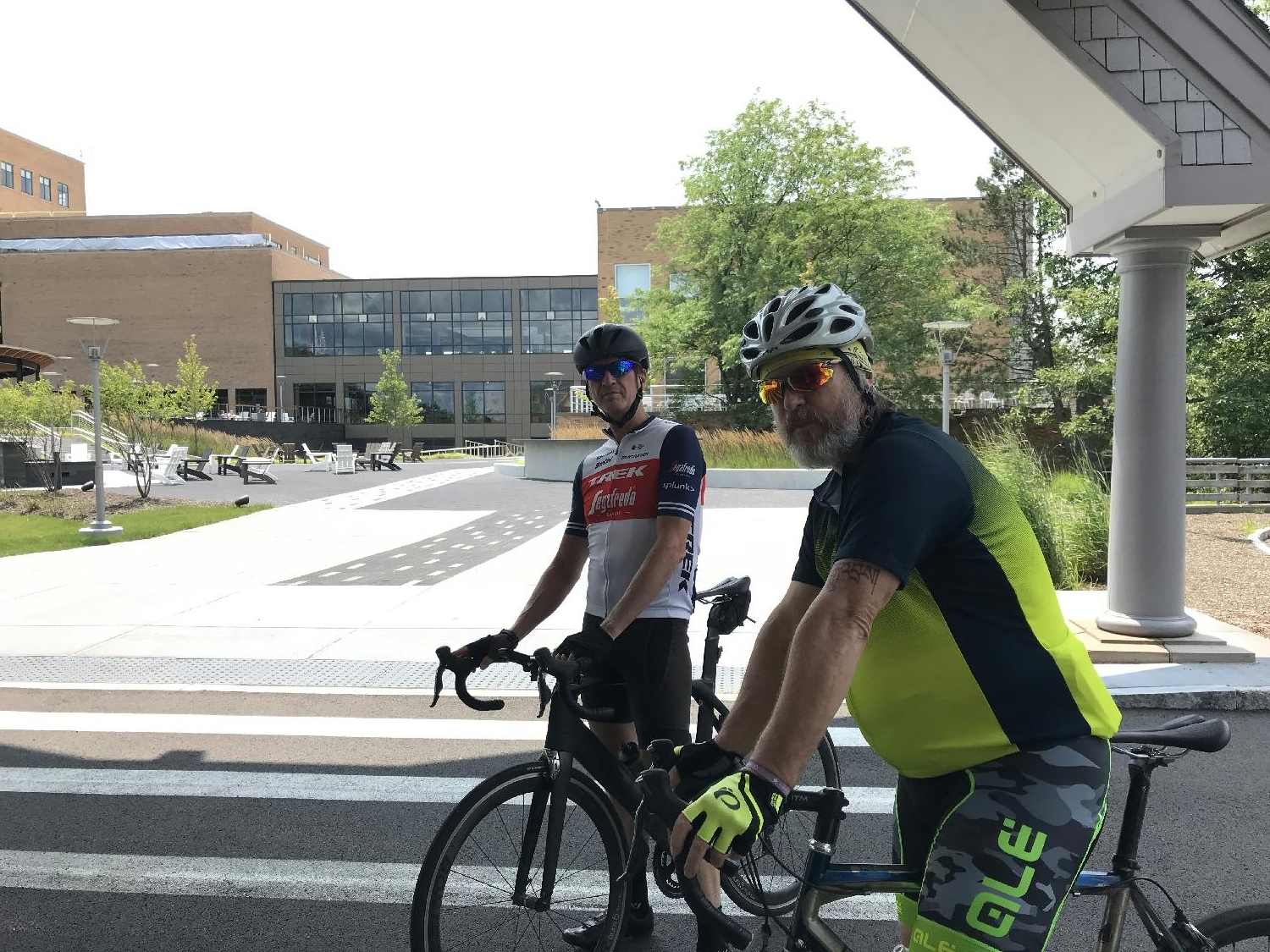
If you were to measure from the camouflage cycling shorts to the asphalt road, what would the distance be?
1670mm

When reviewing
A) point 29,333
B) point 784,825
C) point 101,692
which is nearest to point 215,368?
point 29,333

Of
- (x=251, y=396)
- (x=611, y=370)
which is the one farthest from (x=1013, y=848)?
(x=251, y=396)

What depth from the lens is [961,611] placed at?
6.19 ft

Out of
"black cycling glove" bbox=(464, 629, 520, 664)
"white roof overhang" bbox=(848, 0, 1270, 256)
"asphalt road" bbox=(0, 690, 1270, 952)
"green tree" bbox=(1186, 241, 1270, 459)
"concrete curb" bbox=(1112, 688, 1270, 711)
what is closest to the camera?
"black cycling glove" bbox=(464, 629, 520, 664)

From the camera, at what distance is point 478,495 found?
78.5ft

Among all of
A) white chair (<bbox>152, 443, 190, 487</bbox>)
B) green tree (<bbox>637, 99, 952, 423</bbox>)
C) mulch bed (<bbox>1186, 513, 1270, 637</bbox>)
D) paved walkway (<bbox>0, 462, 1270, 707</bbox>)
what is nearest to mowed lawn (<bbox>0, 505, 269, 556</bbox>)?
paved walkway (<bbox>0, 462, 1270, 707</bbox>)

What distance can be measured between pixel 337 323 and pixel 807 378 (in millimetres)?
76935

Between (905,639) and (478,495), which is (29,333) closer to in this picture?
(478,495)

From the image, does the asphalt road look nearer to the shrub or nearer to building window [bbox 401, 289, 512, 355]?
the shrub

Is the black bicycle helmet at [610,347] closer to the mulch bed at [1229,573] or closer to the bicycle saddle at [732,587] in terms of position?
the bicycle saddle at [732,587]

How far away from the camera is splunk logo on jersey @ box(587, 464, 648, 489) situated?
3.45 m

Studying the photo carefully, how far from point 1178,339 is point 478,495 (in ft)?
59.8

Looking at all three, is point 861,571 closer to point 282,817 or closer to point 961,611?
point 961,611

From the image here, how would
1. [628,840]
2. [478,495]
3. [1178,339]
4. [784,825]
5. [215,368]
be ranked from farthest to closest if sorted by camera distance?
[215,368]
[478,495]
[1178,339]
[784,825]
[628,840]
